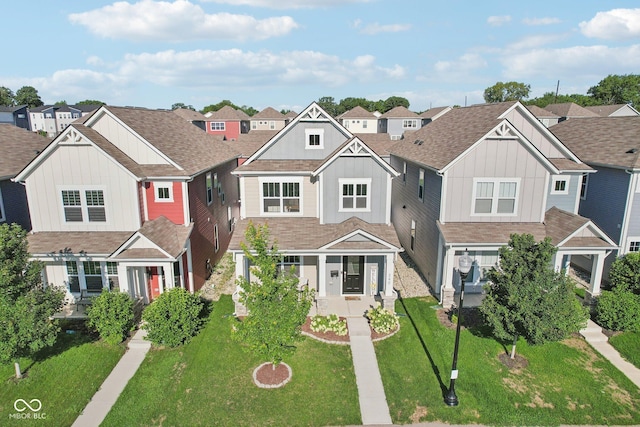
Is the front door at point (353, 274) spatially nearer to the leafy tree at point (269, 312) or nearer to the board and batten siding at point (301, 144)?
the board and batten siding at point (301, 144)

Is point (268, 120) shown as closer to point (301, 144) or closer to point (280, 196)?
point (301, 144)

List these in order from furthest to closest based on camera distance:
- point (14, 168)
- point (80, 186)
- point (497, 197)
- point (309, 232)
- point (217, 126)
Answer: point (217, 126)
point (14, 168)
point (497, 197)
point (309, 232)
point (80, 186)

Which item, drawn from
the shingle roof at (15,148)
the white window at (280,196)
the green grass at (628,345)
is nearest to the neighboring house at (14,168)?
the shingle roof at (15,148)

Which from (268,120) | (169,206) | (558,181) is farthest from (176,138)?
(268,120)

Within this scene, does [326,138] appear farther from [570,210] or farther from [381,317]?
[570,210]

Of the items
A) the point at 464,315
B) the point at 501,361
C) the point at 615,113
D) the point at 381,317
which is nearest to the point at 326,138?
the point at 381,317

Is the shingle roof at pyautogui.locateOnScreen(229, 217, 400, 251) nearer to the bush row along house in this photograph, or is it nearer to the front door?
the bush row along house
